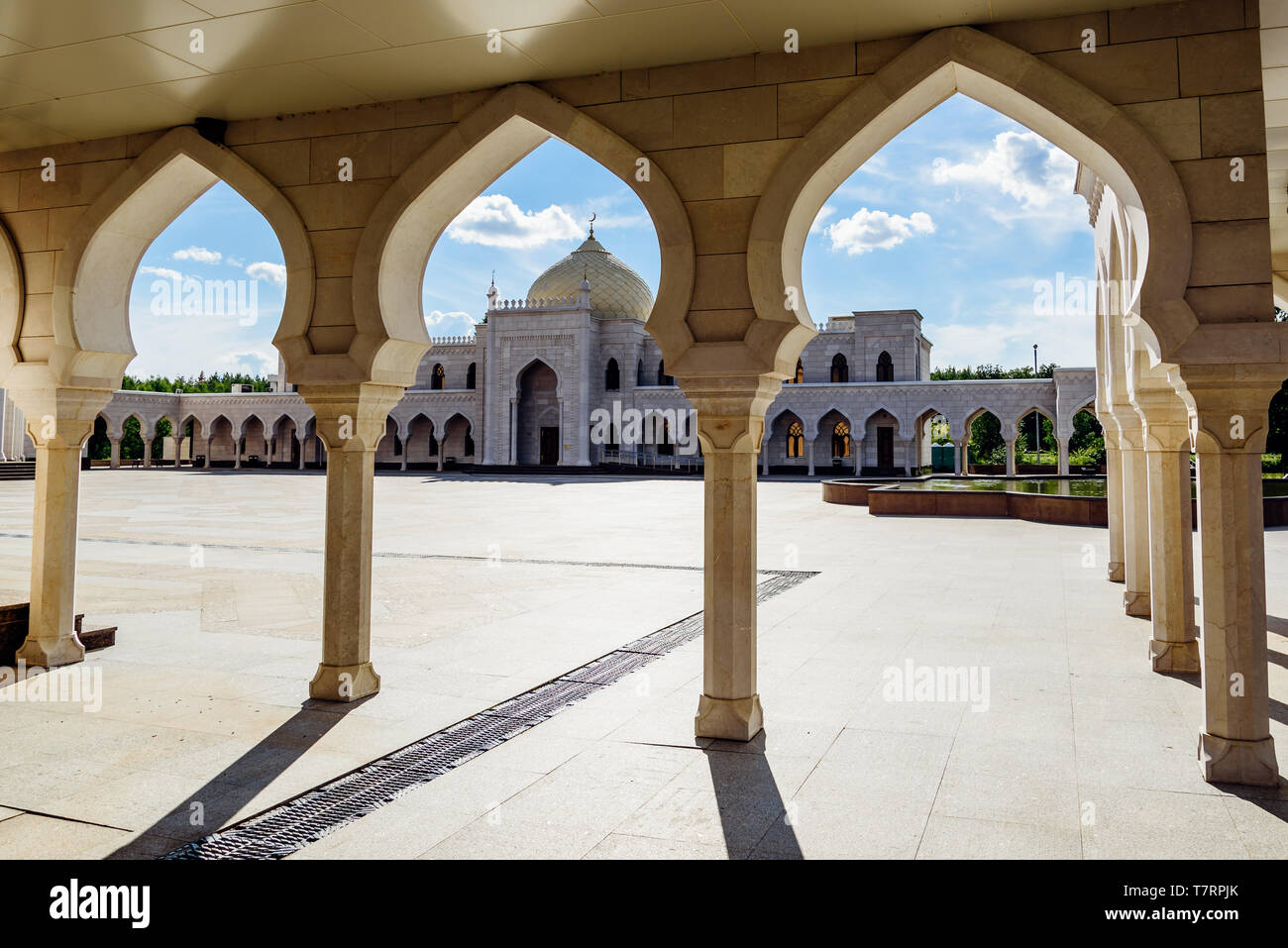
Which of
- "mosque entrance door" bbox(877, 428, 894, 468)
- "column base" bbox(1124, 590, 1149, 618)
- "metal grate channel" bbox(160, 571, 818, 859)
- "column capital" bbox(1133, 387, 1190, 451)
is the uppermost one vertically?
"mosque entrance door" bbox(877, 428, 894, 468)

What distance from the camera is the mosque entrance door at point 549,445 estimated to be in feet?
148

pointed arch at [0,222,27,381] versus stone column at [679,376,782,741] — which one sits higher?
pointed arch at [0,222,27,381]

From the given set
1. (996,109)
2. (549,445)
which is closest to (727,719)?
(996,109)

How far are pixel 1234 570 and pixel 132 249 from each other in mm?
6937

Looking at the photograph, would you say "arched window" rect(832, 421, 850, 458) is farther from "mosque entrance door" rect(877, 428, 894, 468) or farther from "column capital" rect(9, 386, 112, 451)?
"column capital" rect(9, 386, 112, 451)

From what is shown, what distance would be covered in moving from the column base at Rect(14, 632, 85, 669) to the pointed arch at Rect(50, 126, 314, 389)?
5.77 feet

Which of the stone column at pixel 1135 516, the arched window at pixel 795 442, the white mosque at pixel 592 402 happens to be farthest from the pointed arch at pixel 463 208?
the arched window at pixel 795 442

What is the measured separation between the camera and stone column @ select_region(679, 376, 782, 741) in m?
4.37

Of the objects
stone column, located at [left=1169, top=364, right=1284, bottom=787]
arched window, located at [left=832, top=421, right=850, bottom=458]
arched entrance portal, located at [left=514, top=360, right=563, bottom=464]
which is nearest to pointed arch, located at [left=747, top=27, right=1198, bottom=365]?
stone column, located at [left=1169, top=364, right=1284, bottom=787]

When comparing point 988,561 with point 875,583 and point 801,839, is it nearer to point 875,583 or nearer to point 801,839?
point 875,583

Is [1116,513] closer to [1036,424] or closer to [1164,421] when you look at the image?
[1164,421]

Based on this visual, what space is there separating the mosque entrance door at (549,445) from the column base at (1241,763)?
1645 inches

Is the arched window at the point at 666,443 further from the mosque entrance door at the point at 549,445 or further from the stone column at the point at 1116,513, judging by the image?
the stone column at the point at 1116,513
